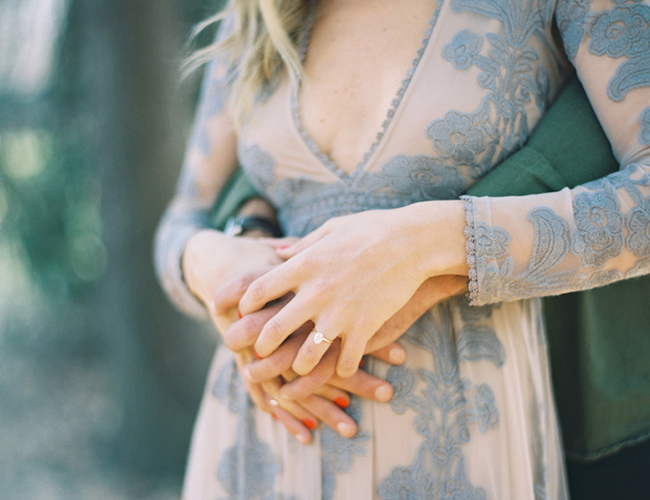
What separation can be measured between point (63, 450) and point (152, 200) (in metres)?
1.68

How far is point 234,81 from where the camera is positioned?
128cm

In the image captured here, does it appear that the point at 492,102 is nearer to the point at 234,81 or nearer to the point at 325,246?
the point at 325,246

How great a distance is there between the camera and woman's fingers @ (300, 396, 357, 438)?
0.93 metres

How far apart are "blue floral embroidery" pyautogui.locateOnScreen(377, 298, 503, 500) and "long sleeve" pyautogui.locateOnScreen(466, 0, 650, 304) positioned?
17cm

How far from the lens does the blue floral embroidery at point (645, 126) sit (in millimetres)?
824

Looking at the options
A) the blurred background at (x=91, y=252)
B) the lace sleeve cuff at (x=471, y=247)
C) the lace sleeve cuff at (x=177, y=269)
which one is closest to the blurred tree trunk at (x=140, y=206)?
the blurred background at (x=91, y=252)

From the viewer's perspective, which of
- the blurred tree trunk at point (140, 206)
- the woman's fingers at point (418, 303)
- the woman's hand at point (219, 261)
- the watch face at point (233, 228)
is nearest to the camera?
the woman's fingers at point (418, 303)

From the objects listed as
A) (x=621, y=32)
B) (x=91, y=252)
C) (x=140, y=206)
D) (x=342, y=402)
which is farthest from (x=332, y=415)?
(x=91, y=252)

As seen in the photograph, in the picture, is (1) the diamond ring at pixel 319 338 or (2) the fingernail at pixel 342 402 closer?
(1) the diamond ring at pixel 319 338

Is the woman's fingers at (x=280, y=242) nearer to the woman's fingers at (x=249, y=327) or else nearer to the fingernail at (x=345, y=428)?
the woman's fingers at (x=249, y=327)

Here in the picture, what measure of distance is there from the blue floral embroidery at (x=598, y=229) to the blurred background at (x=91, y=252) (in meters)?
2.05

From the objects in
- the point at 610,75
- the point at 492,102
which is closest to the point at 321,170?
the point at 492,102

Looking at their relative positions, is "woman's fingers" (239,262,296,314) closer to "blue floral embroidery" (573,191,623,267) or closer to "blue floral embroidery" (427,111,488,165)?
"blue floral embroidery" (427,111,488,165)

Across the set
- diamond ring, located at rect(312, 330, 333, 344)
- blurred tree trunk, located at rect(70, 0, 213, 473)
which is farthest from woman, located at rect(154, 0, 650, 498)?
blurred tree trunk, located at rect(70, 0, 213, 473)
